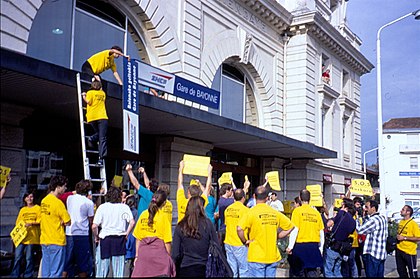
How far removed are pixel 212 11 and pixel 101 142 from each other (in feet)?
36.5

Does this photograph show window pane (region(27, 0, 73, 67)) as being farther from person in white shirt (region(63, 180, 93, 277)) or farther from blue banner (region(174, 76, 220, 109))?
person in white shirt (region(63, 180, 93, 277))

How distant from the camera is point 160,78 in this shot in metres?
13.1

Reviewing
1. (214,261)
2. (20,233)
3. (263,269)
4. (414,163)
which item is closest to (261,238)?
(263,269)

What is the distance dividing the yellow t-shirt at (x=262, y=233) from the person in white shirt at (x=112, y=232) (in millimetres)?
2132

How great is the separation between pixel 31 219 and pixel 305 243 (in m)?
4.91

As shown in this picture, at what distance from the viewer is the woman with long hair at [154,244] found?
6.44m

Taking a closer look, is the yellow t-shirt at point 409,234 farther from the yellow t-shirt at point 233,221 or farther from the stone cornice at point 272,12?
the stone cornice at point 272,12

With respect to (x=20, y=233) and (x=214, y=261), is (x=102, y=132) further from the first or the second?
(x=214, y=261)

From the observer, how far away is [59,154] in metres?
11.8

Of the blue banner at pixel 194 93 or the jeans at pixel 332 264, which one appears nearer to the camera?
the jeans at pixel 332 264

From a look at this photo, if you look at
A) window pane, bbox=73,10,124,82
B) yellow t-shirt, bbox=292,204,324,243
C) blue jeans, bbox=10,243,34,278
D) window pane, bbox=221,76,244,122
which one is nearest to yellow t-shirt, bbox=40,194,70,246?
blue jeans, bbox=10,243,34,278

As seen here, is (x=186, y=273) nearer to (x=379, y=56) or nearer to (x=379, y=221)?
(x=379, y=221)

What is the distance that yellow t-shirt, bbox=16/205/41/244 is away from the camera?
8041 mm

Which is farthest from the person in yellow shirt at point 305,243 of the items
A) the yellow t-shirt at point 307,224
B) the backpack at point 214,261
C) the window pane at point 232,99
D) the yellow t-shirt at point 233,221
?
the window pane at point 232,99
